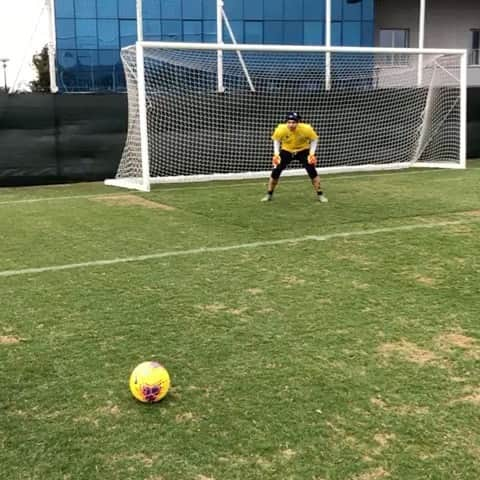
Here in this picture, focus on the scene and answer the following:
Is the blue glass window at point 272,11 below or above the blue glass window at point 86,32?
above

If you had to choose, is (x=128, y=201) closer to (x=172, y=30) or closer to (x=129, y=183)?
(x=129, y=183)

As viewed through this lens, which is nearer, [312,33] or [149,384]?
[149,384]

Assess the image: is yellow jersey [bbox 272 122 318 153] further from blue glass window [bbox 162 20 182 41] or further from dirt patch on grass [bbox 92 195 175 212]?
blue glass window [bbox 162 20 182 41]

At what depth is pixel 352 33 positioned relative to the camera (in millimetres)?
31297

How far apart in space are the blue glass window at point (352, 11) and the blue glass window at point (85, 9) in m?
11.3

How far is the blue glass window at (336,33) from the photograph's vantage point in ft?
103

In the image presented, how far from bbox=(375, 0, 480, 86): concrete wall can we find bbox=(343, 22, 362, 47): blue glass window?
1.35 meters

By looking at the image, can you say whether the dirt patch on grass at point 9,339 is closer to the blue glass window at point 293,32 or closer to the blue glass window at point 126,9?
the blue glass window at point 126,9

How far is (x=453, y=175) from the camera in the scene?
14781mm

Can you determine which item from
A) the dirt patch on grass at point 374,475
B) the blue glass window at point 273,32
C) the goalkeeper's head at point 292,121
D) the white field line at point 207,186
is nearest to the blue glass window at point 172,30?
the blue glass window at point 273,32

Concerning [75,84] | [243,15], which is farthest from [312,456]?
[243,15]

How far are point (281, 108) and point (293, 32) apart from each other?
17164 millimetres

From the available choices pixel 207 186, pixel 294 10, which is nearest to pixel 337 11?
pixel 294 10

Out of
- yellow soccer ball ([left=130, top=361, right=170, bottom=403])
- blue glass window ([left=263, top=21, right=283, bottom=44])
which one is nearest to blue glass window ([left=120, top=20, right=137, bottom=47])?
blue glass window ([left=263, top=21, right=283, bottom=44])
